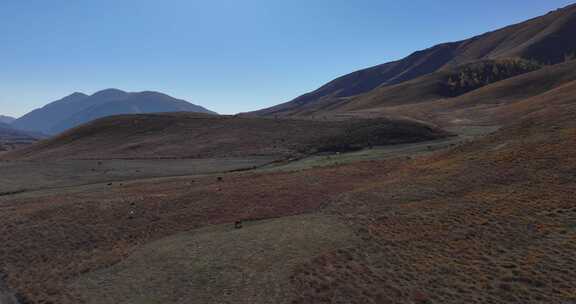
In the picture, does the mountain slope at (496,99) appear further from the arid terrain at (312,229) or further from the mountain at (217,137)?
the arid terrain at (312,229)

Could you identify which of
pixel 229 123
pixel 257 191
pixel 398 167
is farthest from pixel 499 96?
pixel 257 191

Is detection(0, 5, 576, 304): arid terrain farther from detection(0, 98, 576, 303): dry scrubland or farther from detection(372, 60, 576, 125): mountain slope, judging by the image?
detection(372, 60, 576, 125): mountain slope

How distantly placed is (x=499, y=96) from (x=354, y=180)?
115497 mm

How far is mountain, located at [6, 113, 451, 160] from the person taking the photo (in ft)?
239

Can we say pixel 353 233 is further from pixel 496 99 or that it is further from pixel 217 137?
pixel 496 99

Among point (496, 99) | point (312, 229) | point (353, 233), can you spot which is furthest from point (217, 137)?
point (496, 99)

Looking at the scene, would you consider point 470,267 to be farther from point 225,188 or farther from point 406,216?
point 225,188

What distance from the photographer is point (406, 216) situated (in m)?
26.8

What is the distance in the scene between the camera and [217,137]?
87.1 meters

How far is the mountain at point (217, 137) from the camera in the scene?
72750 mm

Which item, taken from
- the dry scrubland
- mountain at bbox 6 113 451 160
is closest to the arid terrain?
the dry scrubland

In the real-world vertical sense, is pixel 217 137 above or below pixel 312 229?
above

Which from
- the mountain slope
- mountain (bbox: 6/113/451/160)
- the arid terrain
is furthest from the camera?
the mountain slope

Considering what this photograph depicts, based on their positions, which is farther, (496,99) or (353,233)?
(496,99)
